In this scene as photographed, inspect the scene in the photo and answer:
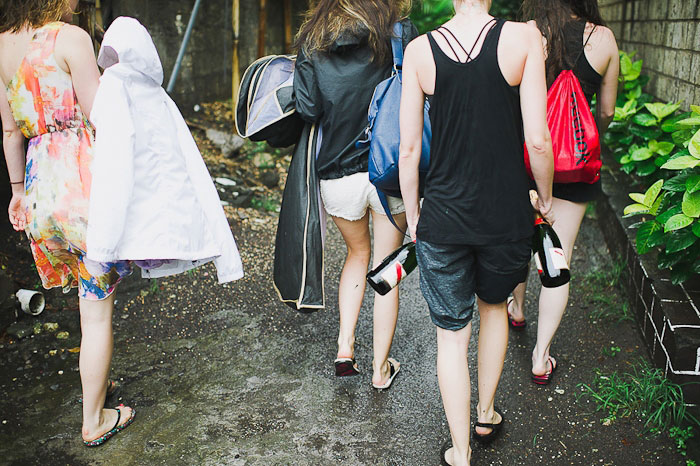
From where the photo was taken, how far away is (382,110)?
9.14 ft

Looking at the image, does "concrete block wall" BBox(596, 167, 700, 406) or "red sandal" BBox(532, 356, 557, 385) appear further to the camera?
"red sandal" BBox(532, 356, 557, 385)

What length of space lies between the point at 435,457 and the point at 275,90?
180cm

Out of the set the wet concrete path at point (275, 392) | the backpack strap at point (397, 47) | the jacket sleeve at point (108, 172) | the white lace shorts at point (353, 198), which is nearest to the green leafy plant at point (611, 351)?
the wet concrete path at point (275, 392)

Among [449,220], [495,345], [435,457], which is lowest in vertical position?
[435,457]

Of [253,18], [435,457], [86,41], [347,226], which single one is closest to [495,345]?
[435,457]

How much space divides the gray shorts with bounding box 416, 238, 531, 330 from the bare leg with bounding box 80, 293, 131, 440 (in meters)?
1.41

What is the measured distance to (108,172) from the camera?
101 inches

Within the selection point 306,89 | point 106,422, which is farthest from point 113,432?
point 306,89

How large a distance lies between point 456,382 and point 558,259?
2.06 ft

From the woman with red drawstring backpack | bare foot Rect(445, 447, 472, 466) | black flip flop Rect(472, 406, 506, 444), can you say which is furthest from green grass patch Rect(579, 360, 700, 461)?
bare foot Rect(445, 447, 472, 466)

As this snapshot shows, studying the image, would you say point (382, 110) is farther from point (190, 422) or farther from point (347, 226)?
point (190, 422)

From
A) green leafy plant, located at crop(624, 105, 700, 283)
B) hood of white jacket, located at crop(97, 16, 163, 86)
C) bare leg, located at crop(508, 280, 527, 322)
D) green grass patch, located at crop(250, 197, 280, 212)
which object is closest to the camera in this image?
hood of white jacket, located at crop(97, 16, 163, 86)

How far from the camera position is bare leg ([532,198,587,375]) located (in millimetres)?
3242

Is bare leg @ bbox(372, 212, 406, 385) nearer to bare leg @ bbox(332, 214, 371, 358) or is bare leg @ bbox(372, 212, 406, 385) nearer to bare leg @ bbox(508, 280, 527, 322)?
bare leg @ bbox(332, 214, 371, 358)
